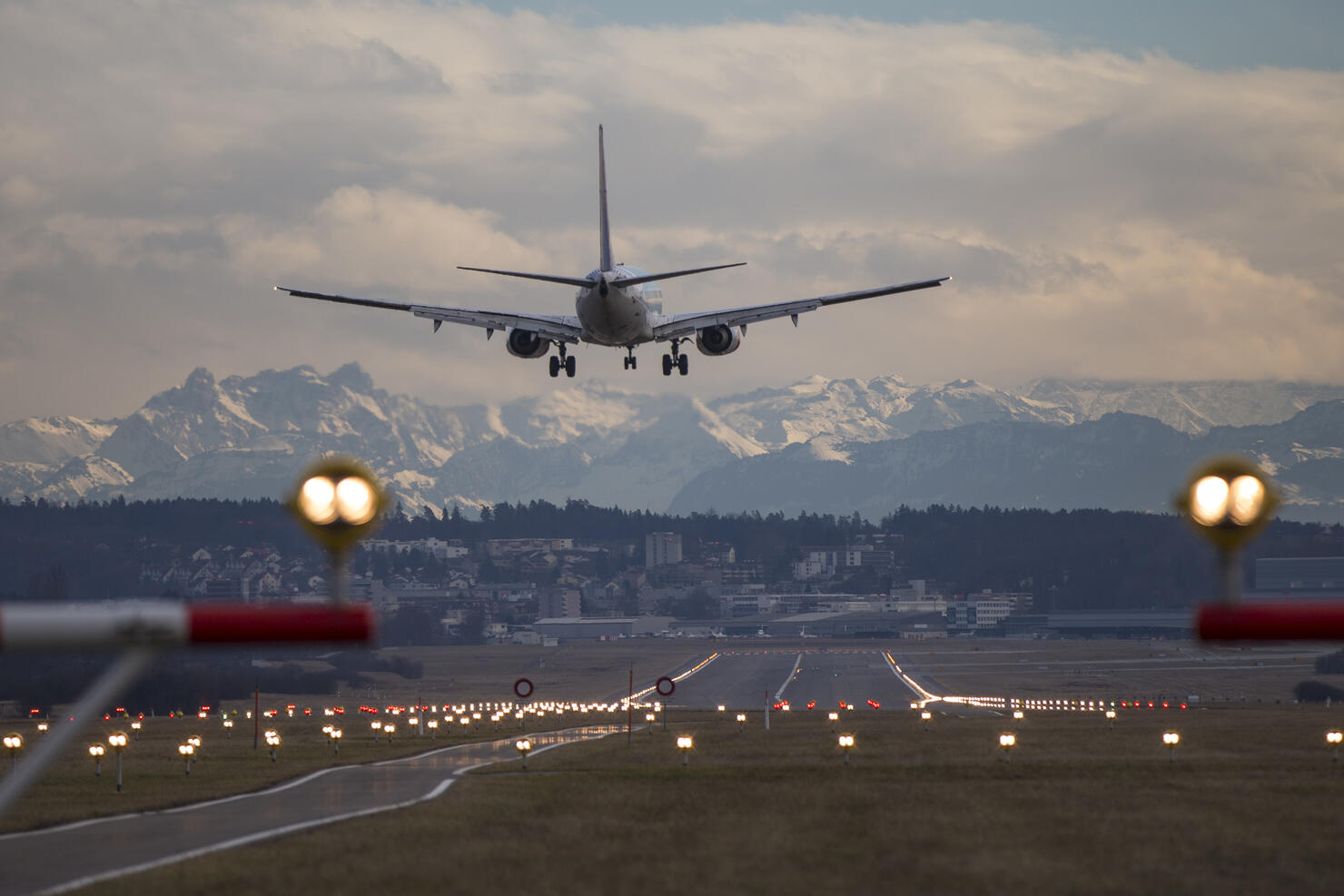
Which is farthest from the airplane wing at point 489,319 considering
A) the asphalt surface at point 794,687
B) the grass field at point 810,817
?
the asphalt surface at point 794,687

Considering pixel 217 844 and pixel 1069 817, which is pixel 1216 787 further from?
pixel 217 844

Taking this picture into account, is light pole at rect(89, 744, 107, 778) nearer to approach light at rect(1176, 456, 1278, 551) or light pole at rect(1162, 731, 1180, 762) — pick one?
light pole at rect(1162, 731, 1180, 762)

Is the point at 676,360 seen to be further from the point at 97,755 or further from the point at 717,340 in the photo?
the point at 97,755

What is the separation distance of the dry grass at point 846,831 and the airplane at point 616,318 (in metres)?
21.9

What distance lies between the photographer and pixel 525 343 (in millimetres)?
75688

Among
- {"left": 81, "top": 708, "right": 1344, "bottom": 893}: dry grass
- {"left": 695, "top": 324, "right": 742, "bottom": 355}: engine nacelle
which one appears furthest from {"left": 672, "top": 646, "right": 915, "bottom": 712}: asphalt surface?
{"left": 81, "top": 708, "right": 1344, "bottom": 893}: dry grass

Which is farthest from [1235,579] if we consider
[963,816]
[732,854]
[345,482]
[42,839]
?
[42,839]

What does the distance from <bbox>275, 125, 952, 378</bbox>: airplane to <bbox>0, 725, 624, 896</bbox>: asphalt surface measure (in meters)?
23.9

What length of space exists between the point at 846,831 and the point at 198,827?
50.4 ft

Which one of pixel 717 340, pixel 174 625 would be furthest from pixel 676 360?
pixel 174 625

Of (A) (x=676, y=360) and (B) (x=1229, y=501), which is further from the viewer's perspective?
(A) (x=676, y=360)

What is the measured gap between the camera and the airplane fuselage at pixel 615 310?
70.6m

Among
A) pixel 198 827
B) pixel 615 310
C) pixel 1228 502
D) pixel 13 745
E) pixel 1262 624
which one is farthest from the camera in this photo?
pixel 615 310

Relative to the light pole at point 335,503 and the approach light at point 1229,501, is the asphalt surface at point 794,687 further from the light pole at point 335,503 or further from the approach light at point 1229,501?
the light pole at point 335,503
